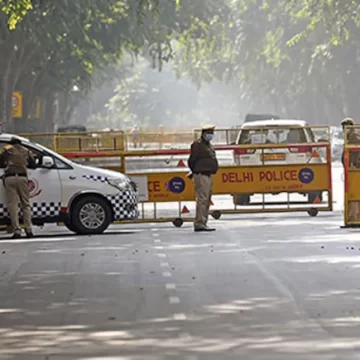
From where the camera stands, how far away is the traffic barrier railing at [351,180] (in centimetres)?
2438

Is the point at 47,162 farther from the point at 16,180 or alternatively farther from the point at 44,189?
the point at 16,180

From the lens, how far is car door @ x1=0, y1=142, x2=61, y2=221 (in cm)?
2434

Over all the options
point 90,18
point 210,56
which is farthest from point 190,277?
point 210,56

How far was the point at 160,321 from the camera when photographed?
12.3 m

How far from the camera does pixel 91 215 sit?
24.5m

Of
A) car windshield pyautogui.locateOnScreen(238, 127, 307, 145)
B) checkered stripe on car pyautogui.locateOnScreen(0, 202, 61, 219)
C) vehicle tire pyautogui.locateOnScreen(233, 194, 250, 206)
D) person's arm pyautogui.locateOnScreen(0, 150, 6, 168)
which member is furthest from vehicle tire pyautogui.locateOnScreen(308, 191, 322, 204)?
person's arm pyautogui.locateOnScreen(0, 150, 6, 168)

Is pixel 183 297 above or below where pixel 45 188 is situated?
below

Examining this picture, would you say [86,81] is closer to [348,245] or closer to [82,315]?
[348,245]

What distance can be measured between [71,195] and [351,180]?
4.95 m

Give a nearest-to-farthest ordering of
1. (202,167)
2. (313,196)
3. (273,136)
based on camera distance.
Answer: (202,167) < (313,196) < (273,136)

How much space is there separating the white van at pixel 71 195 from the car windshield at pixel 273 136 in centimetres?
607

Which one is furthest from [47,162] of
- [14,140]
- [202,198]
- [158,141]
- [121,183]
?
[158,141]

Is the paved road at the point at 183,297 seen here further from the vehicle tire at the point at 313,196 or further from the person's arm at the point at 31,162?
the vehicle tire at the point at 313,196

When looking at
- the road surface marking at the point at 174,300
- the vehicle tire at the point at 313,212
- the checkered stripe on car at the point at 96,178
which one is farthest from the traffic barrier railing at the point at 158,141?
the road surface marking at the point at 174,300
